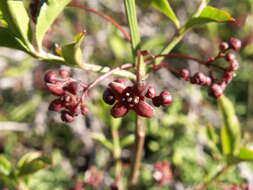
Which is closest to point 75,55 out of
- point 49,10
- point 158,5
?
point 49,10

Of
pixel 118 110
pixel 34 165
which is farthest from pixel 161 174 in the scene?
pixel 118 110

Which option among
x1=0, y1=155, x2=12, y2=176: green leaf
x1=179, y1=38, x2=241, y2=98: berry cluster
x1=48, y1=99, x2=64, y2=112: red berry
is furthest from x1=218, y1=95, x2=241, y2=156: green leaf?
x1=0, y1=155, x2=12, y2=176: green leaf

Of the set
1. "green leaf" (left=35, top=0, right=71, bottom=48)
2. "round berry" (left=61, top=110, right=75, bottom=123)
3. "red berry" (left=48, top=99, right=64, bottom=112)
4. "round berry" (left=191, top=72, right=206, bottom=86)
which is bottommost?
"round berry" (left=61, top=110, right=75, bottom=123)

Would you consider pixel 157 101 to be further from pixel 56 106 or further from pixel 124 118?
pixel 124 118

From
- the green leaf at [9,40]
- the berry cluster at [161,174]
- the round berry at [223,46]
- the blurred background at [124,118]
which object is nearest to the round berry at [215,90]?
the round berry at [223,46]

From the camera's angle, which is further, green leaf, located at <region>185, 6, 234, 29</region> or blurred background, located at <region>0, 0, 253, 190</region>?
blurred background, located at <region>0, 0, 253, 190</region>

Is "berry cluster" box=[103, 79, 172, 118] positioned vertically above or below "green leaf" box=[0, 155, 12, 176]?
above

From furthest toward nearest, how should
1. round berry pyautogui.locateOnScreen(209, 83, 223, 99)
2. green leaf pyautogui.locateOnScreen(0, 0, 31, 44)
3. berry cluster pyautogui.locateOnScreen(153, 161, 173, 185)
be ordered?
berry cluster pyautogui.locateOnScreen(153, 161, 173, 185) < round berry pyautogui.locateOnScreen(209, 83, 223, 99) < green leaf pyautogui.locateOnScreen(0, 0, 31, 44)

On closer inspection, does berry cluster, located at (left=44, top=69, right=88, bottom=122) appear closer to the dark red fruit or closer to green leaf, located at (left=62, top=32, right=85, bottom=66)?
green leaf, located at (left=62, top=32, right=85, bottom=66)
